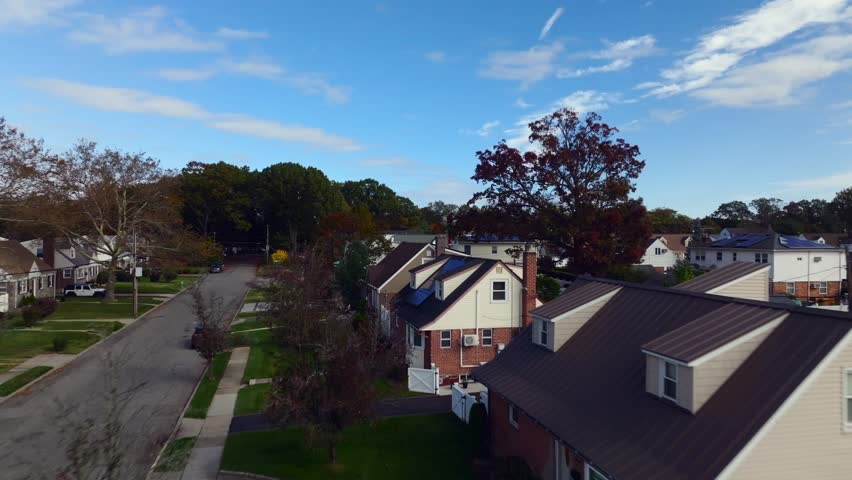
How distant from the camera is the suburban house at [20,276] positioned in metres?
44.4

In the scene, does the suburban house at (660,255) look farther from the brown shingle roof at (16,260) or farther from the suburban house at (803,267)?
the brown shingle roof at (16,260)

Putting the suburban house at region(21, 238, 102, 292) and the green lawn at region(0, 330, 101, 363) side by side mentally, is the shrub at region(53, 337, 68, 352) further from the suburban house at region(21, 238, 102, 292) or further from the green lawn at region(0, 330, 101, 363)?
the suburban house at region(21, 238, 102, 292)

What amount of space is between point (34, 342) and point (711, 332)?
38.2 metres

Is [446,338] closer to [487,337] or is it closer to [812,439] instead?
[487,337]

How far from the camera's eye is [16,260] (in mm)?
48906

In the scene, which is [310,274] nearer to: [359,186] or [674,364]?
[674,364]

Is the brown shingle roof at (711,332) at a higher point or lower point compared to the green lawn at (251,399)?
higher

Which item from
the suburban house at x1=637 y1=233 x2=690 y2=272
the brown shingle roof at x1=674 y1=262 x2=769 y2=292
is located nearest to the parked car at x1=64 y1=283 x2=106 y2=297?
the brown shingle roof at x1=674 y1=262 x2=769 y2=292

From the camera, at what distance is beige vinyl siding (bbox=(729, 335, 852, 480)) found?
30.4 ft

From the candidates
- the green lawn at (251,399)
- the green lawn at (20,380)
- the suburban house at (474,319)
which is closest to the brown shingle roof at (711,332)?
the suburban house at (474,319)

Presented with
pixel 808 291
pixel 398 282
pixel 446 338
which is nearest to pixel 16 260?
pixel 398 282

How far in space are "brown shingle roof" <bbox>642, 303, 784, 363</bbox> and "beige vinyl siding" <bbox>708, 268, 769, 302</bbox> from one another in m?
3.23

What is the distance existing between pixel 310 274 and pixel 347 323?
6156 mm

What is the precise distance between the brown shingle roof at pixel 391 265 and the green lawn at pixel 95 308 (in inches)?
783
